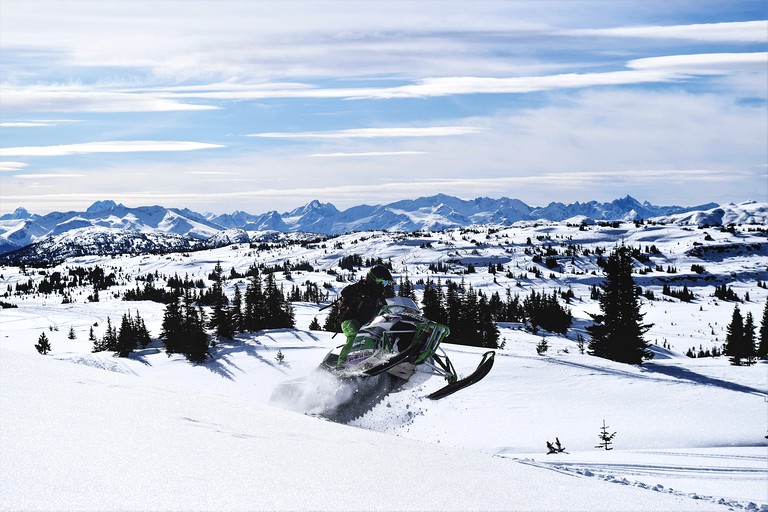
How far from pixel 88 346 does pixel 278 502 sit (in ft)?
311

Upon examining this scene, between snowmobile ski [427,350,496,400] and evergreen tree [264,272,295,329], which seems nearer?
snowmobile ski [427,350,496,400]

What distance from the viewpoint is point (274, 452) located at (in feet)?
17.1

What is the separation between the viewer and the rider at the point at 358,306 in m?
14.7

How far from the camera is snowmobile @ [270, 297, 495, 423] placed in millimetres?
13344

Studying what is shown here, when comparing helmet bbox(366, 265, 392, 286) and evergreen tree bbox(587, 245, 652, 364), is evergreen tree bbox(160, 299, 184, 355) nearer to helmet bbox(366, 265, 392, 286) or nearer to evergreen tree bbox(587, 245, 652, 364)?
evergreen tree bbox(587, 245, 652, 364)

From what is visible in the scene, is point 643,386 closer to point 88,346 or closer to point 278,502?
point 278,502

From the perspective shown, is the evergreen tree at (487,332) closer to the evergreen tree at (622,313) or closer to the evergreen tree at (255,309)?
the evergreen tree at (622,313)

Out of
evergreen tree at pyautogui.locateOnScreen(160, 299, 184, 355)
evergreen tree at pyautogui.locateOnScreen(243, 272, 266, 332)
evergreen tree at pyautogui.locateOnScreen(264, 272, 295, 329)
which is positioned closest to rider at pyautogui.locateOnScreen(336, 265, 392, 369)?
evergreen tree at pyautogui.locateOnScreen(160, 299, 184, 355)

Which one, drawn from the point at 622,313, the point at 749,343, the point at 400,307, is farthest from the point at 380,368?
the point at 749,343

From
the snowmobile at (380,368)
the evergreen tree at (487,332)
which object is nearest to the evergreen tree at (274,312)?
the evergreen tree at (487,332)

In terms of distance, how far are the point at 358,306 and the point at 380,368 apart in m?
2.18

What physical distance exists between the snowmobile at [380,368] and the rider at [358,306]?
0.30m

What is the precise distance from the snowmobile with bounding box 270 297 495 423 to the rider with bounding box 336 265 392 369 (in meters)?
0.30

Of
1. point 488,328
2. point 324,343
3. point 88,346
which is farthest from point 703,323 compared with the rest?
point 88,346
